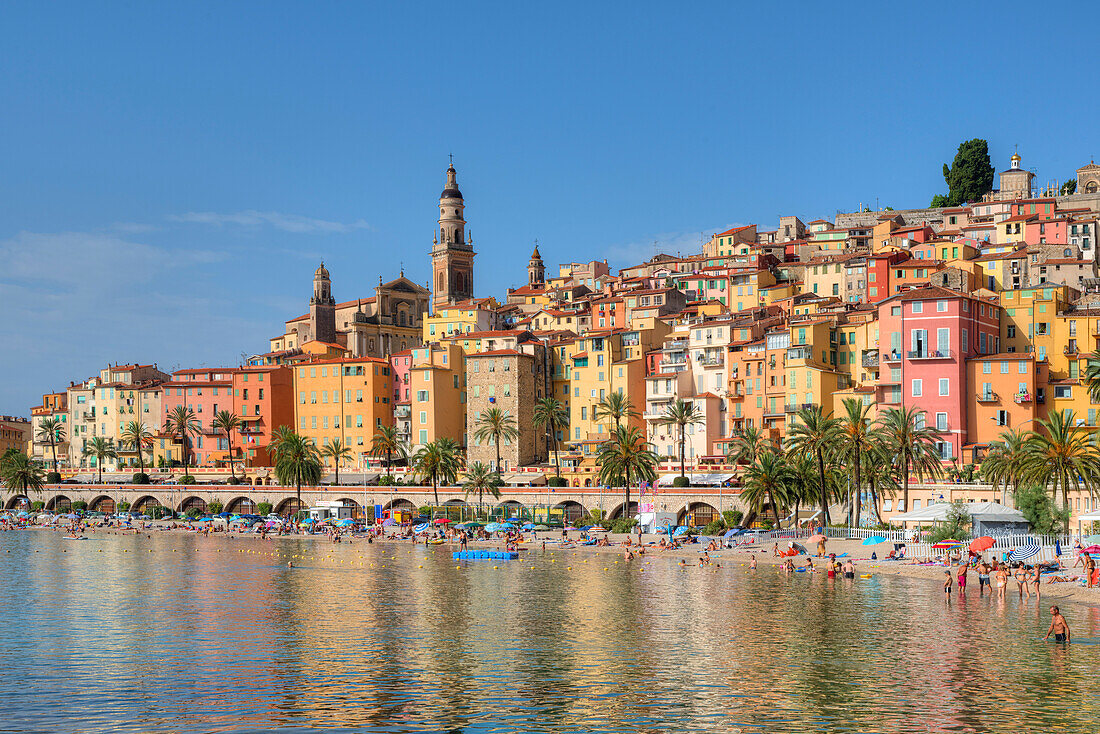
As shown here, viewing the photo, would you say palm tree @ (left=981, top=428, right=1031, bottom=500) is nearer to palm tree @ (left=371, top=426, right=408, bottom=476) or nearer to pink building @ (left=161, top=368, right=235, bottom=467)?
palm tree @ (left=371, top=426, right=408, bottom=476)

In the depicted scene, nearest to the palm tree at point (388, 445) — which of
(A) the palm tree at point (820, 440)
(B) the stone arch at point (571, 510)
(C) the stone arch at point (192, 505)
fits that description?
(C) the stone arch at point (192, 505)

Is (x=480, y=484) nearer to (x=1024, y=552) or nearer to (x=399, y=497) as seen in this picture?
(x=399, y=497)

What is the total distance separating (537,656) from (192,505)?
298 feet

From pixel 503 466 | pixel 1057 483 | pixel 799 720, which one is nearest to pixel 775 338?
pixel 503 466

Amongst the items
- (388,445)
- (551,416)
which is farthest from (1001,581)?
(388,445)

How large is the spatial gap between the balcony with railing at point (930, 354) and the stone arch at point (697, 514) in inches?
767

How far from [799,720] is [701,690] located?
187 inches

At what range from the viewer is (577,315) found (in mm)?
145250

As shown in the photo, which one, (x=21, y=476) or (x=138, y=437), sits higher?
(x=138, y=437)

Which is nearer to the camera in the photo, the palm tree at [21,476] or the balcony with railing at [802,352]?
the balcony with railing at [802,352]

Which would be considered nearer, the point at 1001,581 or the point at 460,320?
the point at 1001,581

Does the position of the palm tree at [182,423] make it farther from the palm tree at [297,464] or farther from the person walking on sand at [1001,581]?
the person walking on sand at [1001,581]

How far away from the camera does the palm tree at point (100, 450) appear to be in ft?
472

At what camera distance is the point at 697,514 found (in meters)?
93.8
